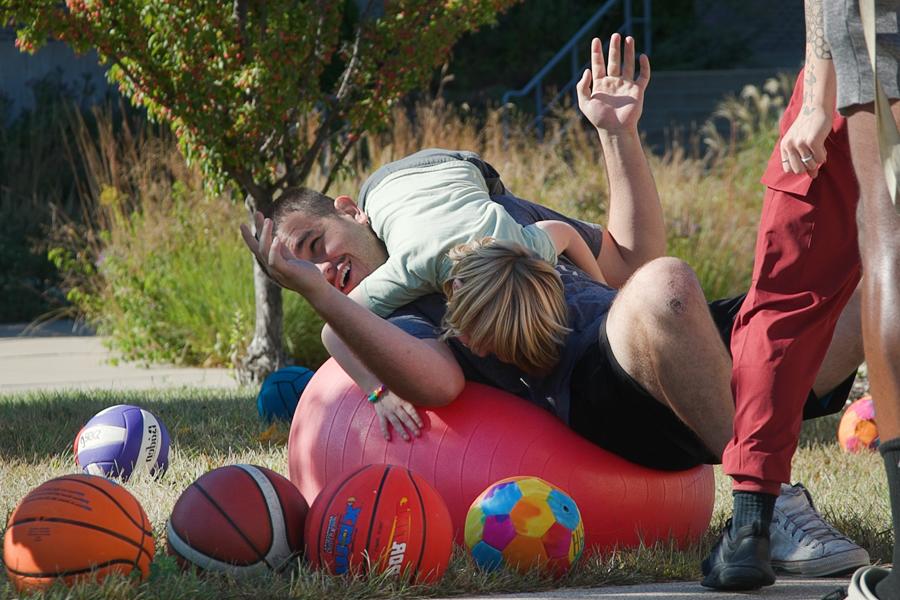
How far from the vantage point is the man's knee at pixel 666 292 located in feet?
12.2

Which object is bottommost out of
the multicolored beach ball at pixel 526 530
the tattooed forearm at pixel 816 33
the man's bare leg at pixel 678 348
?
the multicolored beach ball at pixel 526 530

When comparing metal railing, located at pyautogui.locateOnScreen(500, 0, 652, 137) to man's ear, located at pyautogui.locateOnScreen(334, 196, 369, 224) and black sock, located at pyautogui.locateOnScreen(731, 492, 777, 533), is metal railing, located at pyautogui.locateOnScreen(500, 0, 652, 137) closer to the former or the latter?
man's ear, located at pyautogui.locateOnScreen(334, 196, 369, 224)

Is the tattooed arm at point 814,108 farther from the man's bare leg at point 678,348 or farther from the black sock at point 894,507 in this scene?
the black sock at point 894,507

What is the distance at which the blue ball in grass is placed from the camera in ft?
20.9

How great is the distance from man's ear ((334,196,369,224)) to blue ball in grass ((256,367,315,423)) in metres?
1.63

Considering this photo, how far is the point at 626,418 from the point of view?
3945mm

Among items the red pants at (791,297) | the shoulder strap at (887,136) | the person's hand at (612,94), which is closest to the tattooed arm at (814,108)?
the red pants at (791,297)

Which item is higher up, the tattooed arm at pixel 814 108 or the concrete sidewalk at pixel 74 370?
the tattooed arm at pixel 814 108

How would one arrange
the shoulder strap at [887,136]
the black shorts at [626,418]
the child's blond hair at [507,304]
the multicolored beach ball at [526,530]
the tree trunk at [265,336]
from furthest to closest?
the tree trunk at [265,336] → the child's blond hair at [507,304] → the black shorts at [626,418] → the multicolored beach ball at [526,530] → the shoulder strap at [887,136]

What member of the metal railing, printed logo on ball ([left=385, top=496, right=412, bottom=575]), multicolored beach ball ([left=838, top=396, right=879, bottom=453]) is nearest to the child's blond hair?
printed logo on ball ([left=385, top=496, right=412, bottom=575])

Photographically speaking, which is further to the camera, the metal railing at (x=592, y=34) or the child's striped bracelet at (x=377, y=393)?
the metal railing at (x=592, y=34)

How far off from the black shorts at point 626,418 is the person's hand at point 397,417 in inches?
19.4

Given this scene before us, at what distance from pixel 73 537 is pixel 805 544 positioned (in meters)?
2.04

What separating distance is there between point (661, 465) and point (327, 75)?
667cm
